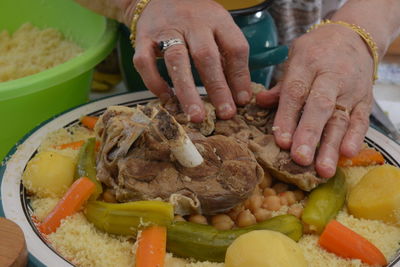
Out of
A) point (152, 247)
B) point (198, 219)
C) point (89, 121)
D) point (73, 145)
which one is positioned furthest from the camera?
point (89, 121)

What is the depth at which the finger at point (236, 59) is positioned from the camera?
5.42 ft

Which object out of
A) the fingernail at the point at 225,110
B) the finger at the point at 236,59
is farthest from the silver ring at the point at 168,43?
the fingernail at the point at 225,110

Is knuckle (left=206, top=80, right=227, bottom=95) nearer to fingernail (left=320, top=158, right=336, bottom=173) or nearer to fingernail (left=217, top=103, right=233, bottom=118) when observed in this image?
fingernail (left=217, top=103, right=233, bottom=118)

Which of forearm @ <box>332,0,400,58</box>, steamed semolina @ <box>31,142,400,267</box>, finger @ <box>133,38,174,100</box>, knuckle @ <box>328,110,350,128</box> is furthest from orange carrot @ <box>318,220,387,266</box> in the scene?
forearm @ <box>332,0,400,58</box>

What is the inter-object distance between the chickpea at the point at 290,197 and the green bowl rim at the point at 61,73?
2.98 ft

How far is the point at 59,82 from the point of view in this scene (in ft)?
6.15

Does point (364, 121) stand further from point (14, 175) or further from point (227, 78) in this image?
point (14, 175)

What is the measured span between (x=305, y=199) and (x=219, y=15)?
65 centimetres

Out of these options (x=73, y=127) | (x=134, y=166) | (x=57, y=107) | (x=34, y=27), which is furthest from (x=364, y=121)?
(x=34, y=27)

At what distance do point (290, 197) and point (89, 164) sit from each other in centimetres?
61

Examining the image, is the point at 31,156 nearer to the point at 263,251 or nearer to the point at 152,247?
the point at 152,247

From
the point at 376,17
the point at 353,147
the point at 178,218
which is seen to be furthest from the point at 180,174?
the point at 376,17

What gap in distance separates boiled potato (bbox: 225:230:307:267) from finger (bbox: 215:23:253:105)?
58cm

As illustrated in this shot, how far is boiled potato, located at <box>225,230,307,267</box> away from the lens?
3.82 feet
